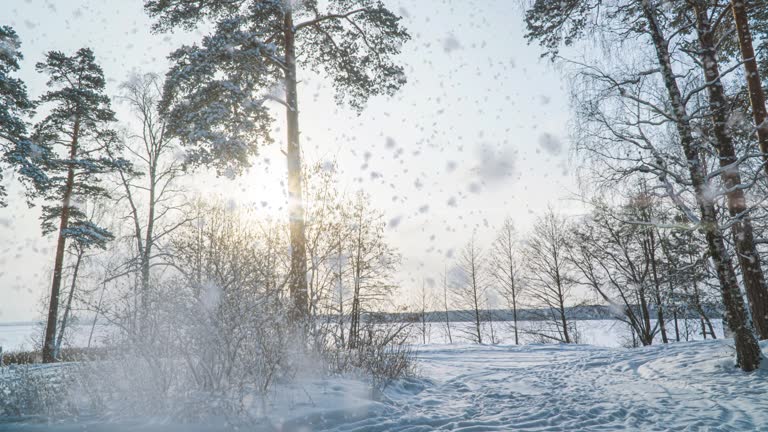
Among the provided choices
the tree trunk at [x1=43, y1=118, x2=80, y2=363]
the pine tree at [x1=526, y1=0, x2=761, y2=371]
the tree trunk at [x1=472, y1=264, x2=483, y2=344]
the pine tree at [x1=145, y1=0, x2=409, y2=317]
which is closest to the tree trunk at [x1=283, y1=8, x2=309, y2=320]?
the pine tree at [x1=145, y1=0, x2=409, y2=317]

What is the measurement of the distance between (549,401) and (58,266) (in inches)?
708

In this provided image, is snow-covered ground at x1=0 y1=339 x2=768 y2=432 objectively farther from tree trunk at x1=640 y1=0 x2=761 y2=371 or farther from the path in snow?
tree trunk at x1=640 y1=0 x2=761 y2=371

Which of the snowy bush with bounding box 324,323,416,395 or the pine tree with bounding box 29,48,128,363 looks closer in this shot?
the snowy bush with bounding box 324,323,416,395

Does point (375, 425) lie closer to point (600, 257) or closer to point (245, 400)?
point (245, 400)

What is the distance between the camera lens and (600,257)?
18.3m

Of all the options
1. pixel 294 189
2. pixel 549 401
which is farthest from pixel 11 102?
pixel 549 401

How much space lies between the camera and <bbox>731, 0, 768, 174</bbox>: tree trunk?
675cm

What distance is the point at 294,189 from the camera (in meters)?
8.91

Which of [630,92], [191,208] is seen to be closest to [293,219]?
[630,92]

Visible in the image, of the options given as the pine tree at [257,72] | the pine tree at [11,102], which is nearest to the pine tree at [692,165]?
the pine tree at [257,72]

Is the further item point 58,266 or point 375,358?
point 58,266

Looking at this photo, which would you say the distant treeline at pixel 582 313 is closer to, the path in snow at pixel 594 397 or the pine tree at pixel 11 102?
the path in snow at pixel 594 397

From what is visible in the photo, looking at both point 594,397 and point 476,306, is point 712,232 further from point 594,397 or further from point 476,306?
point 476,306

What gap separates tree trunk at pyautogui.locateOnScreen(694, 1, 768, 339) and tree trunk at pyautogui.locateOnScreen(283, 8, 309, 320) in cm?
797
